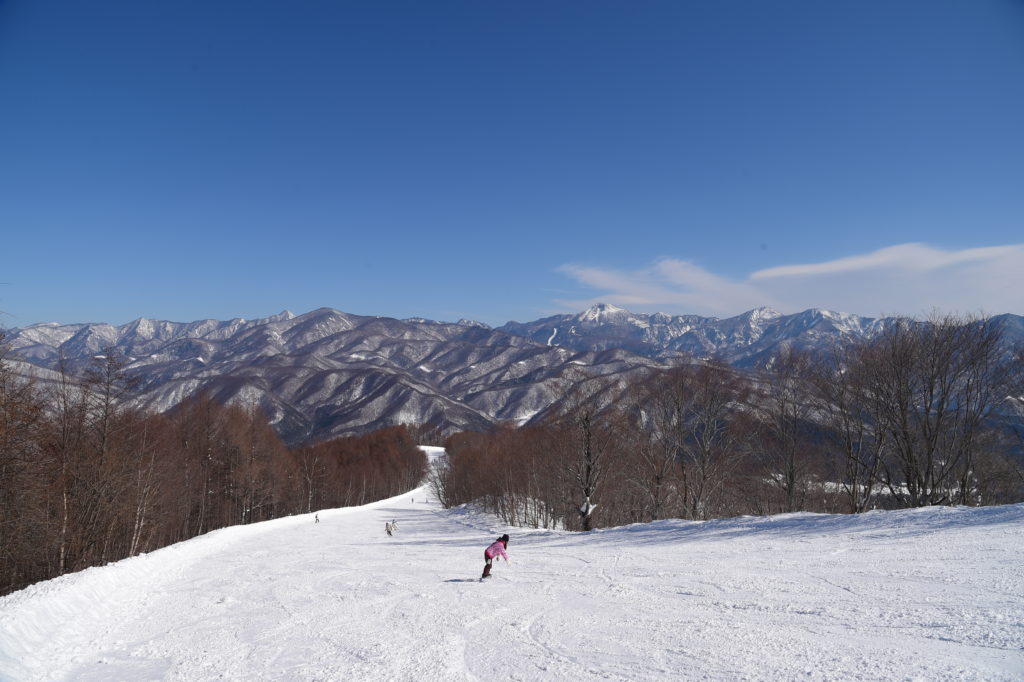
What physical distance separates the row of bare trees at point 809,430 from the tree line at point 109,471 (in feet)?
81.2

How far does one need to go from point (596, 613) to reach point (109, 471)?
27.7 metres

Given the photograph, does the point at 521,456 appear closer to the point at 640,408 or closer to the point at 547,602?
the point at 640,408

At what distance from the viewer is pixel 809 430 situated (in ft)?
104

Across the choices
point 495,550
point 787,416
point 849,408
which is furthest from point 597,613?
point 787,416

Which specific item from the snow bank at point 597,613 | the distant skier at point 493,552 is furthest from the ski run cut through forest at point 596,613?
the distant skier at point 493,552

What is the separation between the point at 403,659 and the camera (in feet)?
30.6

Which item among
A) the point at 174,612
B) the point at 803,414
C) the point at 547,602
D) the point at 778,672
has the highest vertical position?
the point at 803,414

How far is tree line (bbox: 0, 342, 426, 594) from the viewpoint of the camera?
17.9 meters

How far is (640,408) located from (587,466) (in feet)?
19.2

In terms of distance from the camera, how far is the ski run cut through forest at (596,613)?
805 cm

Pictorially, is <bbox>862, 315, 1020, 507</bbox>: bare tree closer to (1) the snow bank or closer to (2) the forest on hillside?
(2) the forest on hillside

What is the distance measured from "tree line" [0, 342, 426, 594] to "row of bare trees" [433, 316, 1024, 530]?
24.8 metres

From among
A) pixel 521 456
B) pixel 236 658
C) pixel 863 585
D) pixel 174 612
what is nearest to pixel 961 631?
pixel 863 585

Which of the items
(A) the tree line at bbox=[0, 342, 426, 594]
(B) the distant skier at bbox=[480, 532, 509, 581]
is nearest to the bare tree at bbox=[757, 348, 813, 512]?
(B) the distant skier at bbox=[480, 532, 509, 581]
